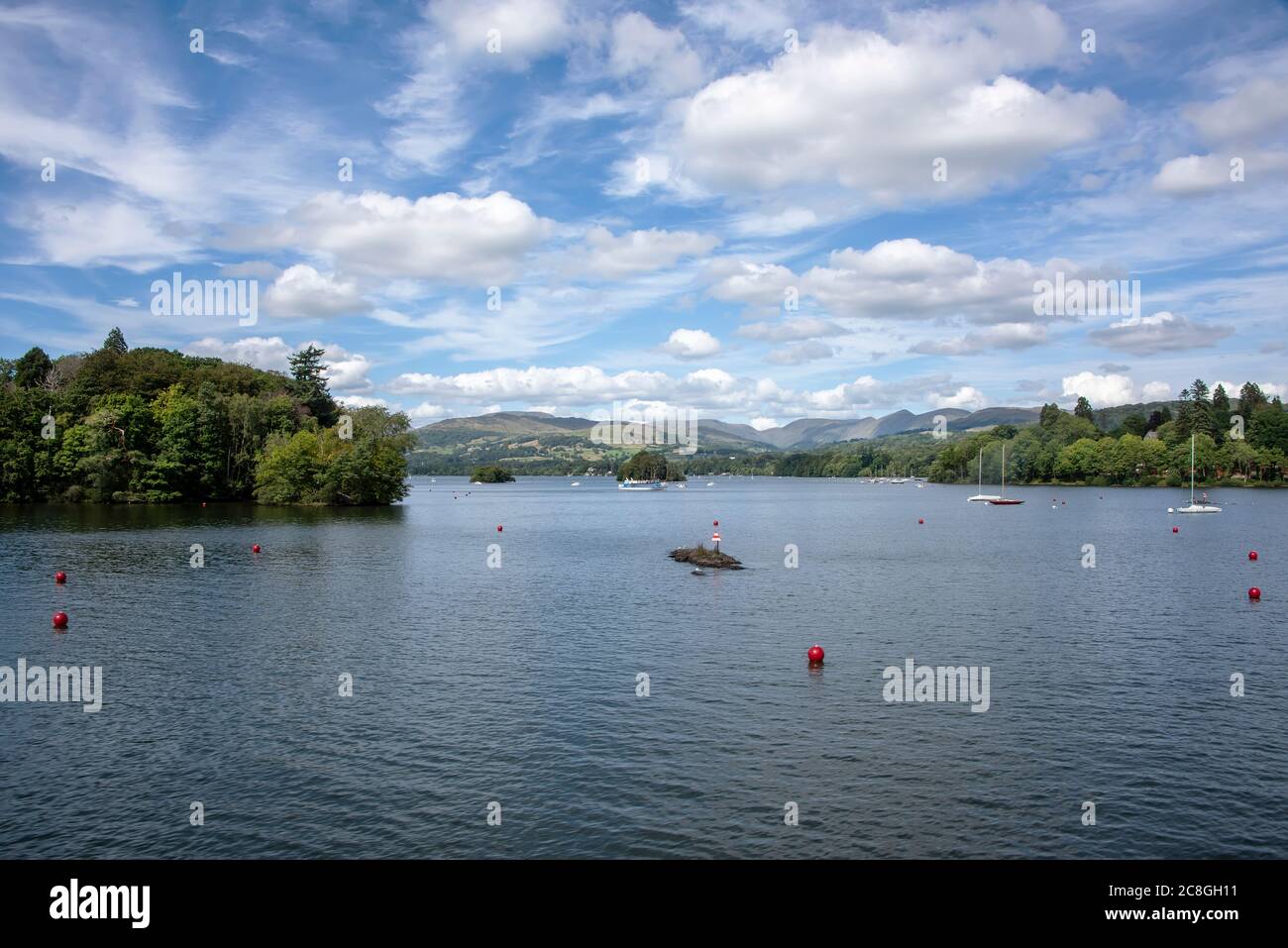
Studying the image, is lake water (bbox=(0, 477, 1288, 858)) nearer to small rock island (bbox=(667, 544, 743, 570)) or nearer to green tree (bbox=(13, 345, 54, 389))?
small rock island (bbox=(667, 544, 743, 570))

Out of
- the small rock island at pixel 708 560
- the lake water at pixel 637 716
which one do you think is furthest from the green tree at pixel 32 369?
the small rock island at pixel 708 560

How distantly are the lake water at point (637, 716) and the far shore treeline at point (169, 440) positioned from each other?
230 feet

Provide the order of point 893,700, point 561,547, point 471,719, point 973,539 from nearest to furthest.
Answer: point 471,719 < point 893,700 < point 561,547 < point 973,539

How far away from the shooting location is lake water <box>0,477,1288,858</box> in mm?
17578

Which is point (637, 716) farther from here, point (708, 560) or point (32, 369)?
point (32, 369)

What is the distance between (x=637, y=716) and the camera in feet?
82.5

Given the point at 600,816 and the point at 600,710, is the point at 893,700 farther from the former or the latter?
the point at 600,816

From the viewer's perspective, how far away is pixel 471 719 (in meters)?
24.9

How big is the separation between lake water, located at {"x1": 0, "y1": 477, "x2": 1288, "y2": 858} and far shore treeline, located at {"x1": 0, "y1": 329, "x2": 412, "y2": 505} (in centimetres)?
7004

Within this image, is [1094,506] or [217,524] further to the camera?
[1094,506]

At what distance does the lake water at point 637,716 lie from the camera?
17578 mm

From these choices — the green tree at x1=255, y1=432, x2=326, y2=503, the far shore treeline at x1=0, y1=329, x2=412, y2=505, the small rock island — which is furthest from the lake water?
the far shore treeline at x1=0, y1=329, x2=412, y2=505
